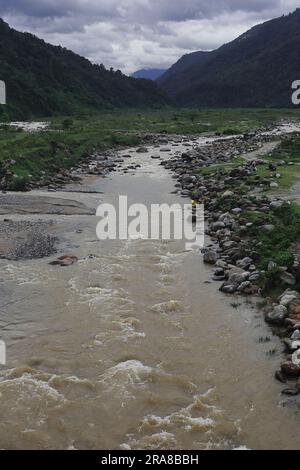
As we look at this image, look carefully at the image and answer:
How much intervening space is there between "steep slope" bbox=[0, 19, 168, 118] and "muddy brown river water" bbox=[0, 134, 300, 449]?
3322 inches

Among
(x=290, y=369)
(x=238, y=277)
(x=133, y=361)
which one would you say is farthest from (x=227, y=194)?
(x=290, y=369)

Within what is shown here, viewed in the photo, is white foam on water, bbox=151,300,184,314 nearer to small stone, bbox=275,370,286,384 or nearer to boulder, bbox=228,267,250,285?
boulder, bbox=228,267,250,285

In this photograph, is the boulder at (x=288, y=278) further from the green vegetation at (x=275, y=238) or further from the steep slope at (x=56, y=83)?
the steep slope at (x=56, y=83)

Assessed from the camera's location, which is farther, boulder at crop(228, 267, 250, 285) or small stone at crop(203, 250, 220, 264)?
small stone at crop(203, 250, 220, 264)

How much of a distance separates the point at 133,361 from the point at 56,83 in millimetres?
125090

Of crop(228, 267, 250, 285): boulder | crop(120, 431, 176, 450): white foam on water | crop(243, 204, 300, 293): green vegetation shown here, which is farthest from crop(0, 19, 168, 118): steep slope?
crop(120, 431, 176, 450): white foam on water

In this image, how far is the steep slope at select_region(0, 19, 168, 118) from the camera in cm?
10806

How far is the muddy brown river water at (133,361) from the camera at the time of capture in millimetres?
9281

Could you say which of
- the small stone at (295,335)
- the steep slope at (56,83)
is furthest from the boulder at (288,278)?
the steep slope at (56,83)

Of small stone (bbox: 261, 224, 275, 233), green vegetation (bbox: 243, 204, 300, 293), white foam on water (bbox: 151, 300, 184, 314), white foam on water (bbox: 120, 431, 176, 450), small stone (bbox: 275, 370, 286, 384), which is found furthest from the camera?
small stone (bbox: 261, 224, 275, 233)

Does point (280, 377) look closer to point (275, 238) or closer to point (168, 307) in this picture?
point (168, 307)

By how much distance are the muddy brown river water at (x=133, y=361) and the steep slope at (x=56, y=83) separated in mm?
84387

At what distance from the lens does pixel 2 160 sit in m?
33.4
